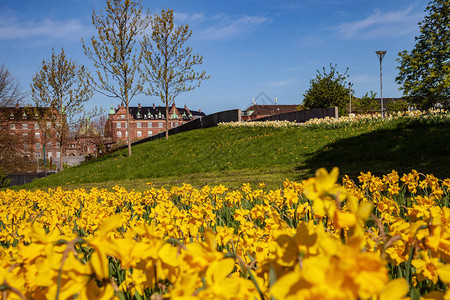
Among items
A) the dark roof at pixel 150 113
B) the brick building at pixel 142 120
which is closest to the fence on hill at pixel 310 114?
the brick building at pixel 142 120

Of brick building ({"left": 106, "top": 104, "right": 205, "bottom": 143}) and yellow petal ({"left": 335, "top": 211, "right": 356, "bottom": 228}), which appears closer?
yellow petal ({"left": 335, "top": 211, "right": 356, "bottom": 228})

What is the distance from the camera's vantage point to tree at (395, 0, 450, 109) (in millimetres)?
22188

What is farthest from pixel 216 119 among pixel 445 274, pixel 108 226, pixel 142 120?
pixel 142 120

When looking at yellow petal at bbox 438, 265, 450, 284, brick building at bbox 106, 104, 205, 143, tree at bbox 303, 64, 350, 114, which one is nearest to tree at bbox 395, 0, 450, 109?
tree at bbox 303, 64, 350, 114

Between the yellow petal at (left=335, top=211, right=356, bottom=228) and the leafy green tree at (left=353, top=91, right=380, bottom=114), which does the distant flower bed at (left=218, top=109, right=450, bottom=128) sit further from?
the leafy green tree at (left=353, top=91, right=380, bottom=114)

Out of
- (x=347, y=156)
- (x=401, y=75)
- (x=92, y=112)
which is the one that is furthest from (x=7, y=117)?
(x=401, y=75)

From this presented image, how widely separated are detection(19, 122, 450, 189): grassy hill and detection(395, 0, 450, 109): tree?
10565mm

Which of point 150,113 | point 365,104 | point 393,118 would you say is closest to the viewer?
point 393,118

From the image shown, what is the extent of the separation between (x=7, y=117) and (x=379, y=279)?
3031 centimetres

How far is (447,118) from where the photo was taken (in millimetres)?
12719

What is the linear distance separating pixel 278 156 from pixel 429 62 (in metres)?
17.0

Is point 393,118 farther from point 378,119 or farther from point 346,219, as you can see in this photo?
point 346,219

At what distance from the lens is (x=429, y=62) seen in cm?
2325

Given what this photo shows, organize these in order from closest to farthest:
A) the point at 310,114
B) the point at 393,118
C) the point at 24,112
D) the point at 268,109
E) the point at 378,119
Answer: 1. the point at 393,118
2. the point at 378,119
3. the point at 310,114
4. the point at 24,112
5. the point at 268,109
